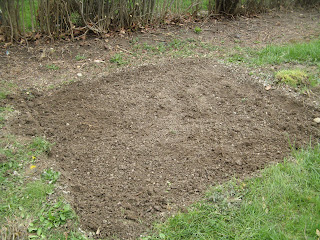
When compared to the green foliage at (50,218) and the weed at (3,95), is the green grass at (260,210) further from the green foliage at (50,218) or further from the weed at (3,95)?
the weed at (3,95)

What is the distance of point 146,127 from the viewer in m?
3.81

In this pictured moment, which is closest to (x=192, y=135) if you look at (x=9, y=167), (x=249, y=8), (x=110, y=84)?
(x=110, y=84)

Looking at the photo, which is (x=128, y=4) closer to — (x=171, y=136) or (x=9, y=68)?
(x=9, y=68)

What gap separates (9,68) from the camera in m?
4.87

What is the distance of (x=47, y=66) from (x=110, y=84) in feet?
4.03

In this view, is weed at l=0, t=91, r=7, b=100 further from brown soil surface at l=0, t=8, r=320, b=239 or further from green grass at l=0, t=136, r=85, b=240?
green grass at l=0, t=136, r=85, b=240

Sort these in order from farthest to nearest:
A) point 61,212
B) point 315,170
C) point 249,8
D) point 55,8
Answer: point 249,8 < point 55,8 < point 315,170 < point 61,212

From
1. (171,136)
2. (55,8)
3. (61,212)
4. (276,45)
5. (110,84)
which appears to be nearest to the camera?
(61,212)

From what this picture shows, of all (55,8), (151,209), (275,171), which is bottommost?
(151,209)

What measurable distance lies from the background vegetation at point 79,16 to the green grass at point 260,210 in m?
4.18

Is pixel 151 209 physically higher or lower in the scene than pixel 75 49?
lower

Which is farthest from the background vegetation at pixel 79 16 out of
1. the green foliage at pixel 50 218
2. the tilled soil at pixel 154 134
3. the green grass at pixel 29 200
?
the green foliage at pixel 50 218

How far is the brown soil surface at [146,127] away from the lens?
9.68 feet

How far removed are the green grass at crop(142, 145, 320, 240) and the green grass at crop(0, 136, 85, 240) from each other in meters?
0.83
